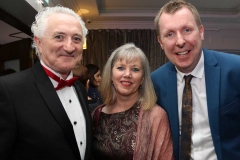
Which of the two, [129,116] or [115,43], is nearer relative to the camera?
[129,116]

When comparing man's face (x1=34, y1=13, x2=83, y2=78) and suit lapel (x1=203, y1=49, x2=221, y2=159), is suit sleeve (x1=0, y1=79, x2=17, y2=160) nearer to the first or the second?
man's face (x1=34, y1=13, x2=83, y2=78)

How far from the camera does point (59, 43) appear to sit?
49.6 inches

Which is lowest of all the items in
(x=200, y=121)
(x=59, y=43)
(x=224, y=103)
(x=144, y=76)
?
(x=200, y=121)

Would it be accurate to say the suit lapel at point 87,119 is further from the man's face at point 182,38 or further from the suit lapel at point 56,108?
the man's face at point 182,38

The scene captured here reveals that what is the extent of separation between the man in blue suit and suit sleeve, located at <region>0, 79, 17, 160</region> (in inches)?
36.6

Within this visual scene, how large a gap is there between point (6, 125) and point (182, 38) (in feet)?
3.35

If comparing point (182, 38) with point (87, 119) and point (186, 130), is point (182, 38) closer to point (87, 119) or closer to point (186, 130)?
point (186, 130)

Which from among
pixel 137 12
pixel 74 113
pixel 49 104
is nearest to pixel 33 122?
pixel 49 104

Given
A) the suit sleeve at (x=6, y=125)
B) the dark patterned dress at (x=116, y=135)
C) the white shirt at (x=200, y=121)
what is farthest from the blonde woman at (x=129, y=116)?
the suit sleeve at (x=6, y=125)

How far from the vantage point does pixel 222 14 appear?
18.5 feet

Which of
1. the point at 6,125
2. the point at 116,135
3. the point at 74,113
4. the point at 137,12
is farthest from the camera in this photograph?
the point at 137,12

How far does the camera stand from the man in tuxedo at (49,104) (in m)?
1.08

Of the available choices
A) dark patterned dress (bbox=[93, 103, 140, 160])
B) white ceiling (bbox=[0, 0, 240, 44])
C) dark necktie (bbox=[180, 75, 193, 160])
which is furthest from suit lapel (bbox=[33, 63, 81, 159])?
white ceiling (bbox=[0, 0, 240, 44])

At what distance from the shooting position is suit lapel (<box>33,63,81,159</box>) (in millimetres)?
1173
